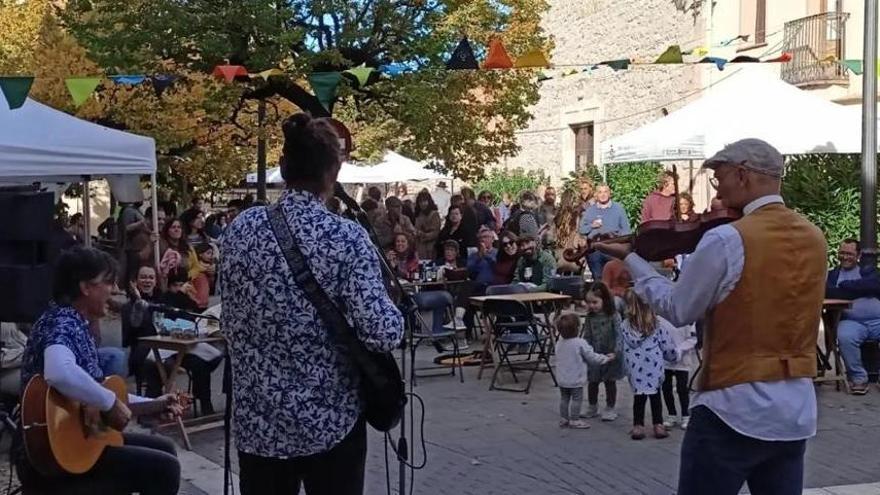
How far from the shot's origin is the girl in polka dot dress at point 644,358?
24.9ft

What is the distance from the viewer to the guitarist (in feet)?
13.5

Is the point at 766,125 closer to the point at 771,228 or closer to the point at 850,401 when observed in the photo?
the point at 850,401

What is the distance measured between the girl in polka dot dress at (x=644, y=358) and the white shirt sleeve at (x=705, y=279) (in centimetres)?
417

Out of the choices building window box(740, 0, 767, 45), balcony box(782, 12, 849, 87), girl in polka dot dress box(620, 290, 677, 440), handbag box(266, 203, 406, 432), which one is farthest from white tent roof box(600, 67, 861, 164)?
building window box(740, 0, 767, 45)

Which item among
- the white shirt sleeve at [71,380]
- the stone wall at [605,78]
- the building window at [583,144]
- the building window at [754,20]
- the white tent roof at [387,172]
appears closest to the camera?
the white shirt sleeve at [71,380]

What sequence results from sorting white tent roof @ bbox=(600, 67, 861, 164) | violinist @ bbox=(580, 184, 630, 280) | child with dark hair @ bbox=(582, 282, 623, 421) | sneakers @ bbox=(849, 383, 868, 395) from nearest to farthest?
child with dark hair @ bbox=(582, 282, 623, 421), sneakers @ bbox=(849, 383, 868, 395), white tent roof @ bbox=(600, 67, 861, 164), violinist @ bbox=(580, 184, 630, 280)

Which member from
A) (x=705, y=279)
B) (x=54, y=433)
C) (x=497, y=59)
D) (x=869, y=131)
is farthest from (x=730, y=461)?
(x=497, y=59)

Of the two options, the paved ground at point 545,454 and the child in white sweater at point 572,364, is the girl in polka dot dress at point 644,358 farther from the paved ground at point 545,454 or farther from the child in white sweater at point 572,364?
the child in white sweater at point 572,364

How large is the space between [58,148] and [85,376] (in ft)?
21.6

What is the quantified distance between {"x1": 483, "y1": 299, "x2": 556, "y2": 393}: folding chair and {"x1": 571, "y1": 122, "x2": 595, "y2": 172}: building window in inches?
815

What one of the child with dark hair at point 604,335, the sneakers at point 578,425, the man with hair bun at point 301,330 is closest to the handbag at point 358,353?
the man with hair bun at point 301,330

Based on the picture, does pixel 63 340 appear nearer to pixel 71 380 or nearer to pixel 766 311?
pixel 71 380

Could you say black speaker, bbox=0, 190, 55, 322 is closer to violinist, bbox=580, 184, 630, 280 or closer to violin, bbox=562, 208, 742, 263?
violin, bbox=562, 208, 742, 263

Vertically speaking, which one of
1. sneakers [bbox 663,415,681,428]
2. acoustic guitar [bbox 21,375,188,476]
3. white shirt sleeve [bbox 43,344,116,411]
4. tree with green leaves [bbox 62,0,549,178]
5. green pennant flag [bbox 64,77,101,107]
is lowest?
sneakers [bbox 663,415,681,428]
